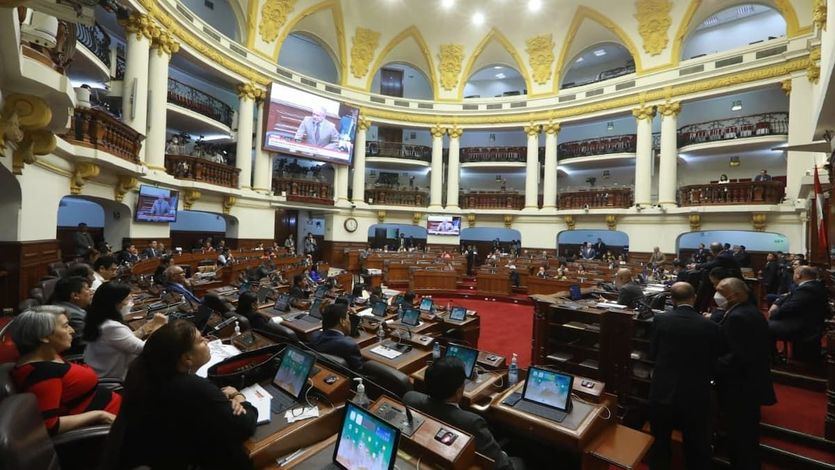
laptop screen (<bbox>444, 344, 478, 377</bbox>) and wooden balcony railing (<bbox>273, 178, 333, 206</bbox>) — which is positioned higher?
wooden balcony railing (<bbox>273, 178, 333, 206</bbox>)

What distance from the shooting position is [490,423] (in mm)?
2826

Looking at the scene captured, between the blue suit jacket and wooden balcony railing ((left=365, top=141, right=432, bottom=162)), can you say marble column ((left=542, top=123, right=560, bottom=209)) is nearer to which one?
wooden balcony railing ((left=365, top=141, right=432, bottom=162))

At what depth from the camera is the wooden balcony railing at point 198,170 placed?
36.7ft

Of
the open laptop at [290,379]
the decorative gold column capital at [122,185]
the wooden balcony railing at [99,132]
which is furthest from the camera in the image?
the decorative gold column capital at [122,185]

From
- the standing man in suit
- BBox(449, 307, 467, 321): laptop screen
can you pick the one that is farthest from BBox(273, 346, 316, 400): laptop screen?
the standing man in suit

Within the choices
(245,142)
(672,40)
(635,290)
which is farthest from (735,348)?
(672,40)

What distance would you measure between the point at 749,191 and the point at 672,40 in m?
6.59

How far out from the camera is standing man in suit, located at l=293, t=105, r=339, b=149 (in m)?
15.4

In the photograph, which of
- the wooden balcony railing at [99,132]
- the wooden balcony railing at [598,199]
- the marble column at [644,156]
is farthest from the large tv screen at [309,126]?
the marble column at [644,156]

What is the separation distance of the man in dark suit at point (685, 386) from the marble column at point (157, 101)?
12.0 meters

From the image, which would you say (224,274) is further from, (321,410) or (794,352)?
(794,352)

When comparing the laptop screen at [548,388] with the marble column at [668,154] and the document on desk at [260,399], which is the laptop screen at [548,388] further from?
the marble column at [668,154]

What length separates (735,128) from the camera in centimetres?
1428

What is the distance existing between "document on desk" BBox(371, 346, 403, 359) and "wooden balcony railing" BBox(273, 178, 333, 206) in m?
13.4
